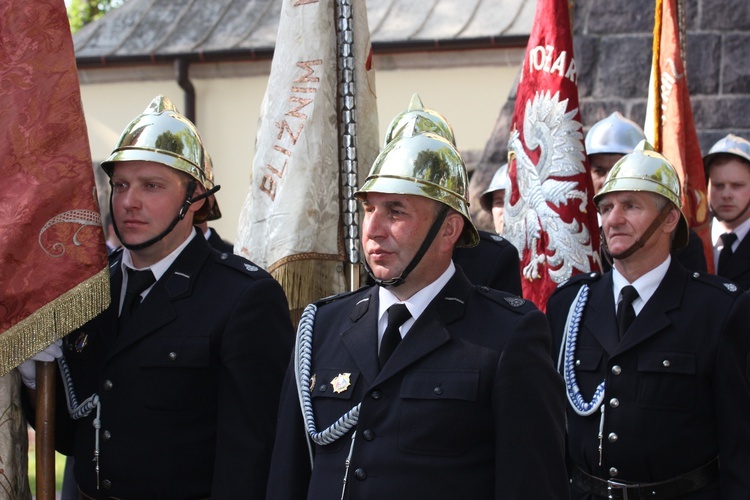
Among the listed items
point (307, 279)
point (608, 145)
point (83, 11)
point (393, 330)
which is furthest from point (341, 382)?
point (83, 11)

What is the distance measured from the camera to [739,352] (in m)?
4.55

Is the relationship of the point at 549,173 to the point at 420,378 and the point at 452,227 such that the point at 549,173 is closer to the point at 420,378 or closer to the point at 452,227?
the point at 452,227

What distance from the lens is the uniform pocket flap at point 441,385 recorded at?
3312mm

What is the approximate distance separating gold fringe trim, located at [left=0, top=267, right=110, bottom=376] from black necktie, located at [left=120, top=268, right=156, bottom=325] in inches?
4.6

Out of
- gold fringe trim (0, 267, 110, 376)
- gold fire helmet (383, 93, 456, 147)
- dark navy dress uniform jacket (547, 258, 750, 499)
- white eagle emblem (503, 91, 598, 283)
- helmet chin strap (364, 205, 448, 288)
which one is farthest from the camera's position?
white eagle emblem (503, 91, 598, 283)

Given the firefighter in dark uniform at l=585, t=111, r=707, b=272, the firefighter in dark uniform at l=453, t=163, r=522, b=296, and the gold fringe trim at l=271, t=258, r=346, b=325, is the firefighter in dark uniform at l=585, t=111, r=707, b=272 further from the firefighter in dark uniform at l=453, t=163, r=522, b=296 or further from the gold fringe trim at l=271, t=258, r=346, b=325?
the gold fringe trim at l=271, t=258, r=346, b=325

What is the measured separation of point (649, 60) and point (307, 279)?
4.81 metres

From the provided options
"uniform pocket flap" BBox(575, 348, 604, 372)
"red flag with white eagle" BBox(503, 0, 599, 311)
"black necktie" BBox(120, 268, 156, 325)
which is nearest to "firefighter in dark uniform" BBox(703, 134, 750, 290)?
"red flag with white eagle" BBox(503, 0, 599, 311)

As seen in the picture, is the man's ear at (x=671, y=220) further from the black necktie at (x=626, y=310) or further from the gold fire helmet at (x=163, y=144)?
the gold fire helmet at (x=163, y=144)

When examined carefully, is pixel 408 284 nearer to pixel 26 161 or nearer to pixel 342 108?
pixel 26 161

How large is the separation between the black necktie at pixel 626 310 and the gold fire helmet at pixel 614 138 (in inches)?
69.6

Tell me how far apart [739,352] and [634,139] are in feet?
7.12

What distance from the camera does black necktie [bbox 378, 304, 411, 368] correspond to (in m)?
3.50

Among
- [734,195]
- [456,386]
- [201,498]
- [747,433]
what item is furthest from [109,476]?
[734,195]
